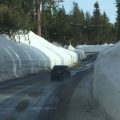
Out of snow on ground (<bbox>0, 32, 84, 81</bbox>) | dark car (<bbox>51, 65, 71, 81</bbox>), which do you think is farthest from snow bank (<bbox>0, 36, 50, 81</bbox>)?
dark car (<bbox>51, 65, 71, 81</bbox>)

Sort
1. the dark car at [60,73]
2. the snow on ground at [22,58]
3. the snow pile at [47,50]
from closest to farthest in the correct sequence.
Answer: the dark car at [60,73]
the snow on ground at [22,58]
the snow pile at [47,50]

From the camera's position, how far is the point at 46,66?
73.9 meters

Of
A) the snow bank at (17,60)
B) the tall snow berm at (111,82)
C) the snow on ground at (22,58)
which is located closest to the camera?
the tall snow berm at (111,82)

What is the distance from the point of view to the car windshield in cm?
1861

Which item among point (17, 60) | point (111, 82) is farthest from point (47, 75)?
point (111, 82)

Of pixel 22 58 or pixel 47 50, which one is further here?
pixel 47 50

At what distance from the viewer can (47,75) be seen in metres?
58.3

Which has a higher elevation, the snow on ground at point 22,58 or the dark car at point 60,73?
the snow on ground at point 22,58

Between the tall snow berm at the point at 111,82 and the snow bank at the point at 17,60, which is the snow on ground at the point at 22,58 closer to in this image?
the snow bank at the point at 17,60

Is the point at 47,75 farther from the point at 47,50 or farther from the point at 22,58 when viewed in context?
the point at 47,50

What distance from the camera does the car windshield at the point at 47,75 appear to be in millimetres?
18609

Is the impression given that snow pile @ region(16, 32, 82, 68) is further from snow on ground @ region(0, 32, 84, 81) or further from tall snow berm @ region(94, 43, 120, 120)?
tall snow berm @ region(94, 43, 120, 120)

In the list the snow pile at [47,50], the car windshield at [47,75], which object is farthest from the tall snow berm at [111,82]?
the snow pile at [47,50]

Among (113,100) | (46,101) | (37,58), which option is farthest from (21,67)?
(113,100)
